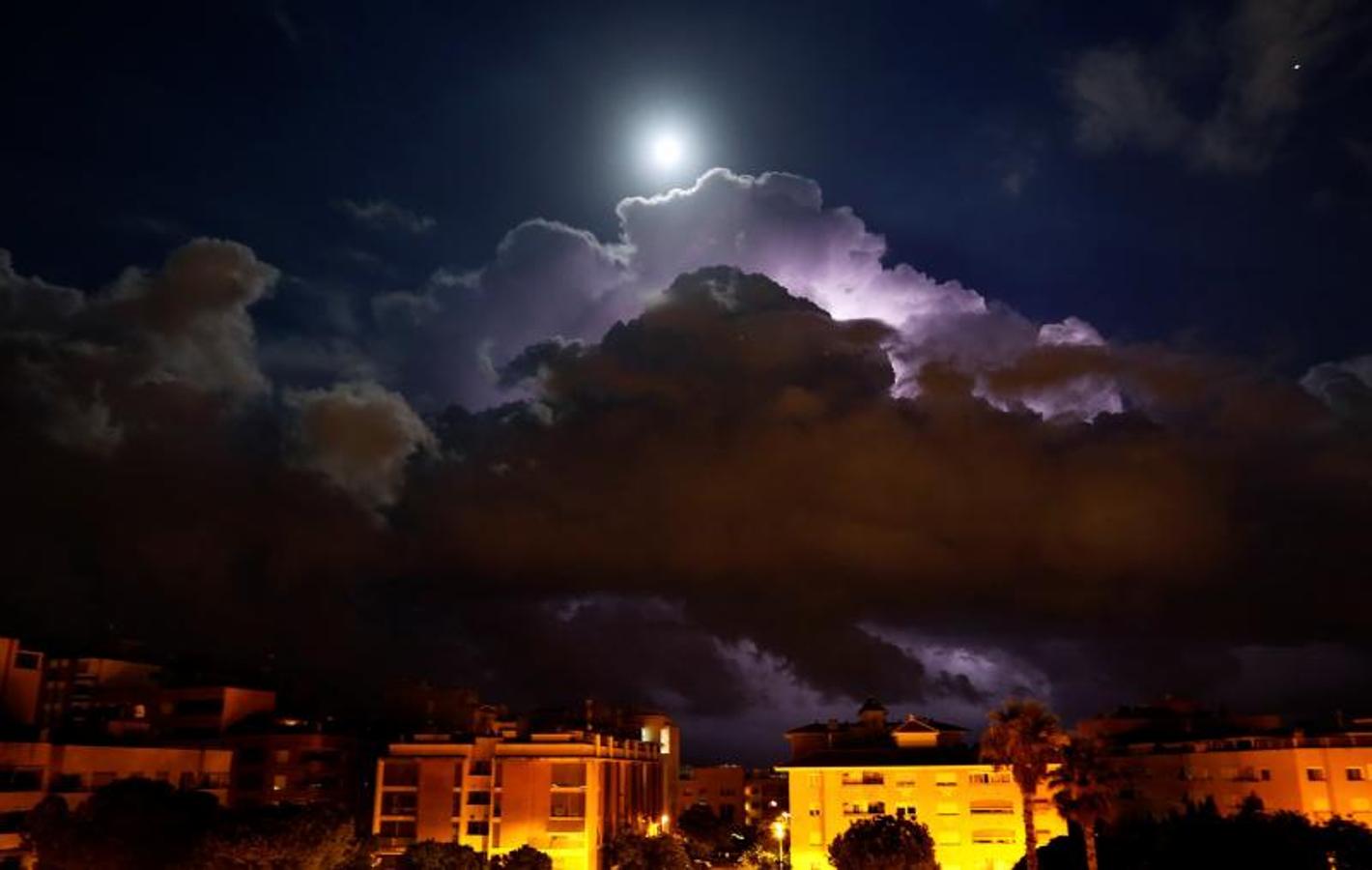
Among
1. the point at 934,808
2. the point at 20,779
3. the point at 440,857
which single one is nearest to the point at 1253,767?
the point at 934,808

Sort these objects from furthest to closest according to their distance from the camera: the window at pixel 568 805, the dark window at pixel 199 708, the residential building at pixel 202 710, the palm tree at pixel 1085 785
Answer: the dark window at pixel 199 708
the residential building at pixel 202 710
the window at pixel 568 805
the palm tree at pixel 1085 785

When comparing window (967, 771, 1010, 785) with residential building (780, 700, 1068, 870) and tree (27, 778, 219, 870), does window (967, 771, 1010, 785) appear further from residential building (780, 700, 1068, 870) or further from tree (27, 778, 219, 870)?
tree (27, 778, 219, 870)

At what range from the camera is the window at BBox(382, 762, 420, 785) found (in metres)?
107

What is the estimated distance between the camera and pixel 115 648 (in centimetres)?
14138

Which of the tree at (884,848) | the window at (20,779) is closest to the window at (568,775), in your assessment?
the tree at (884,848)

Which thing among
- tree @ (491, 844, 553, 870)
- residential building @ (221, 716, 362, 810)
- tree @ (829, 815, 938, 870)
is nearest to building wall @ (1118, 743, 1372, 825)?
tree @ (829, 815, 938, 870)

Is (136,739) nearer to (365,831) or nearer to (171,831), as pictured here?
(365,831)

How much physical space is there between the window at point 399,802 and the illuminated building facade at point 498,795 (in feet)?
0.29

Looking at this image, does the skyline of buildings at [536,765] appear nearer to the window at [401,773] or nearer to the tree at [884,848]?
the window at [401,773]

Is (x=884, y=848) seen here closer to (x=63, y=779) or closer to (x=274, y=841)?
(x=274, y=841)

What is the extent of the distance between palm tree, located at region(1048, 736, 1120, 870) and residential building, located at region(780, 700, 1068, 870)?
32620 millimetres

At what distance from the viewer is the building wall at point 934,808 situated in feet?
301

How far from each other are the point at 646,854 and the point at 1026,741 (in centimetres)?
5369

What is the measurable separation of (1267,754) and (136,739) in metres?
99.6
